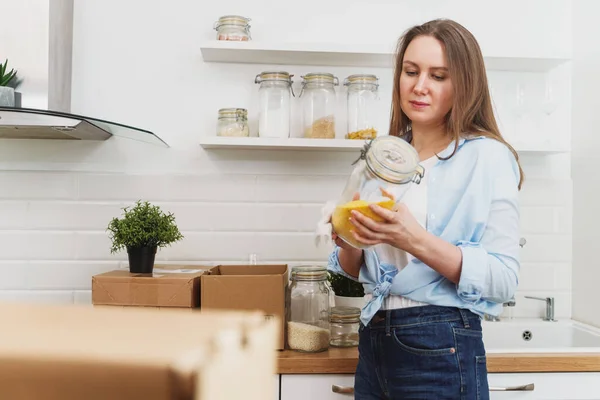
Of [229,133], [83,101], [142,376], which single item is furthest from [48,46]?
[142,376]

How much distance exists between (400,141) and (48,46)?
1.28m

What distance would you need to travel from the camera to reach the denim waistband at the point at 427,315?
123cm

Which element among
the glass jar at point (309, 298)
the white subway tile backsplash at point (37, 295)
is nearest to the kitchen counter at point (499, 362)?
the glass jar at point (309, 298)

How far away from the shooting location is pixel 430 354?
1.22m

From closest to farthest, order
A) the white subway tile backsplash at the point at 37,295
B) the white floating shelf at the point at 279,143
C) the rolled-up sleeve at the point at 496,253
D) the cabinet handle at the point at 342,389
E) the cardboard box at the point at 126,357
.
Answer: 1. the cardboard box at the point at 126,357
2. the rolled-up sleeve at the point at 496,253
3. the cabinet handle at the point at 342,389
4. the white floating shelf at the point at 279,143
5. the white subway tile backsplash at the point at 37,295

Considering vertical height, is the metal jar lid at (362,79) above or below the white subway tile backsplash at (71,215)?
above

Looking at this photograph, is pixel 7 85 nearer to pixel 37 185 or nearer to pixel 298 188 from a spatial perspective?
pixel 37 185

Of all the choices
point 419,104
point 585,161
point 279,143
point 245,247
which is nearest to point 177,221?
point 245,247

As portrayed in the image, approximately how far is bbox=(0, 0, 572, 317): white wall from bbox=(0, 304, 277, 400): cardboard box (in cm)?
197

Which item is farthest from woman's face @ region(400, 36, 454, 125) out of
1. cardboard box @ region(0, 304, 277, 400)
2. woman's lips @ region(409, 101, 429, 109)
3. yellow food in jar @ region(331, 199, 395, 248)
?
cardboard box @ region(0, 304, 277, 400)

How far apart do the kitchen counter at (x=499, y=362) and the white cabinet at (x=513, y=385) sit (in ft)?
0.06

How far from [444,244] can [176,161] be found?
1.23m

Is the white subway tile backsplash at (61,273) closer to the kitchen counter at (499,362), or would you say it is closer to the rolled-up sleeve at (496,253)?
the kitchen counter at (499,362)

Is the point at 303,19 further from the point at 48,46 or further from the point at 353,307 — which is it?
the point at 353,307
